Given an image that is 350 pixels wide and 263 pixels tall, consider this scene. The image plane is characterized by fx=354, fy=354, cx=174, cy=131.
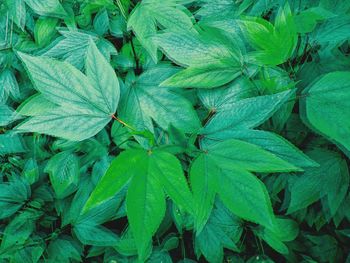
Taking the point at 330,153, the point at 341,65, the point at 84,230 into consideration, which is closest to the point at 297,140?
the point at 330,153

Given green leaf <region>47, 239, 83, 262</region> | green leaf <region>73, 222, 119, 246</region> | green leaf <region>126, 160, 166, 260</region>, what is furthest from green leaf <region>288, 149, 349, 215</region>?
green leaf <region>47, 239, 83, 262</region>

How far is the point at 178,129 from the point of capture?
59cm

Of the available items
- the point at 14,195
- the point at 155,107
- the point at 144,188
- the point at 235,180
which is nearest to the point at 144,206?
the point at 144,188

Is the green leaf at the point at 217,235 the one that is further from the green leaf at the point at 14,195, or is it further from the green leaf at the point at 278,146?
the green leaf at the point at 14,195

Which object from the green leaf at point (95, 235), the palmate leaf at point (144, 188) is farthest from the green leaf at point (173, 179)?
the green leaf at point (95, 235)

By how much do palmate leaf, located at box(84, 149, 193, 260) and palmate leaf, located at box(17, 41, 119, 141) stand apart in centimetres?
12

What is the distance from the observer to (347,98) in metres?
0.55

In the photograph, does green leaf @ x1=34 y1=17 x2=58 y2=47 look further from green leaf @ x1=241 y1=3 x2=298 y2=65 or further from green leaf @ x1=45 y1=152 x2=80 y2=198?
green leaf @ x1=241 y1=3 x2=298 y2=65

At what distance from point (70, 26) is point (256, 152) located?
2.13 ft

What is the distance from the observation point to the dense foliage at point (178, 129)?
51 cm

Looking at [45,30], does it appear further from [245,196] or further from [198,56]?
[245,196]

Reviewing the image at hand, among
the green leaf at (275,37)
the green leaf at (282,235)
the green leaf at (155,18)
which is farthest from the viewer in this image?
the green leaf at (282,235)

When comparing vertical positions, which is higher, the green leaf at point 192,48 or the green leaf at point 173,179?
the green leaf at point 192,48

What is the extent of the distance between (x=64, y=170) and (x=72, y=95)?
339 mm
